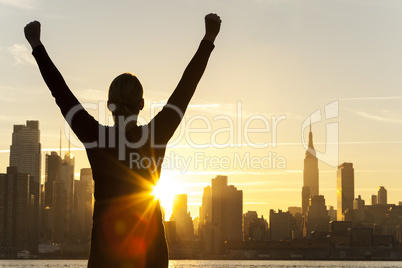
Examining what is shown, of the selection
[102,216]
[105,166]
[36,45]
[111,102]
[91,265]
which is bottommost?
[91,265]

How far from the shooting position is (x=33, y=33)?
450 centimetres

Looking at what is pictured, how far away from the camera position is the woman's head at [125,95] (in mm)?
4250

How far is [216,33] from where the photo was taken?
15.1ft

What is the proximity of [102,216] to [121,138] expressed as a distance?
0.45 meters

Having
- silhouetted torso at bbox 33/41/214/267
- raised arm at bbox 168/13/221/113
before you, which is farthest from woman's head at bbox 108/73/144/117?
raised arm at bbox 168/13/221/113

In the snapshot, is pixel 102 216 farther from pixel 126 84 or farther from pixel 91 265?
pixel 126 84

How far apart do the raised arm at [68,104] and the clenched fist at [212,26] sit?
2.77ft

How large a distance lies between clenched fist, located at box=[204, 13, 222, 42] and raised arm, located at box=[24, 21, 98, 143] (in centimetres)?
84

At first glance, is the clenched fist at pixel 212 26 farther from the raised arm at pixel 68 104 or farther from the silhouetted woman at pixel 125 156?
the raised arm at pixel 68 104

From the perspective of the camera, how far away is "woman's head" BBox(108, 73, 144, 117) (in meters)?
4.25

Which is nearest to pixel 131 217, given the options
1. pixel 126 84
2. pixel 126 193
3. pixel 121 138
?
pixel 126 193

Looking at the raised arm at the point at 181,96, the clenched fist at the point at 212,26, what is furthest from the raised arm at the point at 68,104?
the clenched fist at the point at 212,26

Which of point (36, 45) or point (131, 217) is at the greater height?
point (36, 45)

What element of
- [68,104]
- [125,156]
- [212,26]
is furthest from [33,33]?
[212,26]
